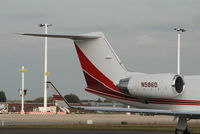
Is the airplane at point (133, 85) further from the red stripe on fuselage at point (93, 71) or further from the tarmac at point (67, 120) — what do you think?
the tarmac at point (67, 120)

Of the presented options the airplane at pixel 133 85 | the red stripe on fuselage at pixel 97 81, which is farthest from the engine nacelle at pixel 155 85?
the red stripe on fuselage at pixel 97 81

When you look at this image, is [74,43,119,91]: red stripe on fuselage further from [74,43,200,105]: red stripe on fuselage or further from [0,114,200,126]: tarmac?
[0,114,200,126]: tarmac

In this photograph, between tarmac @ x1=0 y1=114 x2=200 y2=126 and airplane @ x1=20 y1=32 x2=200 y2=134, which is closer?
airplane @ x1=20 y1=32 x2=200 y2=134

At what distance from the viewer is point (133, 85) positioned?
22.1m

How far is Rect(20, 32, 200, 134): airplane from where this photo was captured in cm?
2144

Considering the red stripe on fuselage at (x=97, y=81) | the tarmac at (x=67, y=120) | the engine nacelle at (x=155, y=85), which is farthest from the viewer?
the tarmac at (x=67, y=120)

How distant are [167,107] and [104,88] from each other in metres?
3.09

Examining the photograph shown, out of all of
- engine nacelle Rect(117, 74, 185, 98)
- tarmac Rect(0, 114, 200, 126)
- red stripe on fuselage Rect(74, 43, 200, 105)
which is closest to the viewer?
engine nacelle Rect(117, 74, 185, 98)

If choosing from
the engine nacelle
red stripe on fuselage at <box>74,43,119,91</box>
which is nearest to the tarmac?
red stripe on fuselage at <box>74,43,119,91</box>

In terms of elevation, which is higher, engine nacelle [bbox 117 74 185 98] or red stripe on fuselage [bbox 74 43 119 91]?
red stripe on fuselage [bbox 74 43 119 91]

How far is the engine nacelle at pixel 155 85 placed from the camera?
2139 centimetres

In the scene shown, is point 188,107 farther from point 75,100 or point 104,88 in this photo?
point 75,100

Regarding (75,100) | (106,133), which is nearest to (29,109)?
(75,100)

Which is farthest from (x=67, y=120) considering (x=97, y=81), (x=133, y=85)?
(x=133, y=85)
